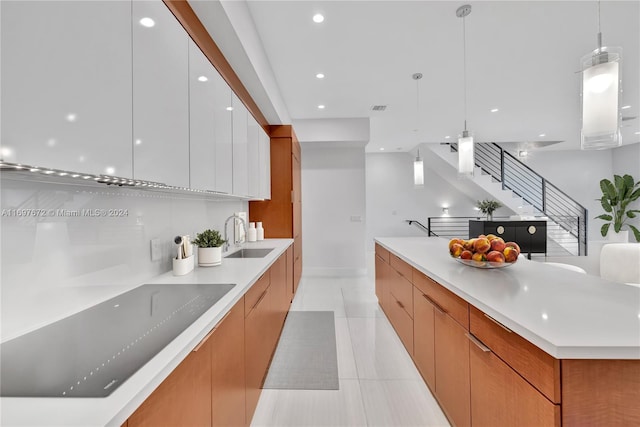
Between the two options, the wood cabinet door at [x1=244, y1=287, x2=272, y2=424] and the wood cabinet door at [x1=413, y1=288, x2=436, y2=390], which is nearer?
the wood cabinet door at [x1=244, y1=287, x2=272, y2=424]

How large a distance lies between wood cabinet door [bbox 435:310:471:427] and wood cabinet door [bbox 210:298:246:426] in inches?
43.5

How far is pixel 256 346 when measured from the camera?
5.73 feet

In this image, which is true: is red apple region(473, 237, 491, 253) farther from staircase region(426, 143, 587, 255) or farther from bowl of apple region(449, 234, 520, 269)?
staircase region(426, 143, 587, 255)

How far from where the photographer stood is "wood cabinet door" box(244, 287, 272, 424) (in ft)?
5.09

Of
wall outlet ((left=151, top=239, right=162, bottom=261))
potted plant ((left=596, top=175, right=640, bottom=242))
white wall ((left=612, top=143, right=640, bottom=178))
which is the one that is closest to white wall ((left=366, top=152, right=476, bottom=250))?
potted plant ((left=596, top=175, right=640, bottom=242))

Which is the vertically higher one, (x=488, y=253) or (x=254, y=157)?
(x=254, y=157)

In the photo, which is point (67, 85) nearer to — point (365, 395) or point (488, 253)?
point (488, 253)

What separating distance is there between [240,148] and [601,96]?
2.43 m

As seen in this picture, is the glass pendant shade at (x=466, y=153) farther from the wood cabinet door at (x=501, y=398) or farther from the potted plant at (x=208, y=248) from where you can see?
the potted plant at (x=208, y=248)

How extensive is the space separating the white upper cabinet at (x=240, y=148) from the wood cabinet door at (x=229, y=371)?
50.4 inches

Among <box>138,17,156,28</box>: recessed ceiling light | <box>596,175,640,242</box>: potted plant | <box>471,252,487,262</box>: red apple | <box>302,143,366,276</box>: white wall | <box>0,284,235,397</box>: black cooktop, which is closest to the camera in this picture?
<box>0,284,235,397</box>: black cooktop

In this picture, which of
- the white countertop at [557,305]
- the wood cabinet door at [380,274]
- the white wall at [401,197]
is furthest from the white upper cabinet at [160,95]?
the white wall at [401,197]

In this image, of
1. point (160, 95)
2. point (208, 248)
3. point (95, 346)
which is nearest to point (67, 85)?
point (160, 95)

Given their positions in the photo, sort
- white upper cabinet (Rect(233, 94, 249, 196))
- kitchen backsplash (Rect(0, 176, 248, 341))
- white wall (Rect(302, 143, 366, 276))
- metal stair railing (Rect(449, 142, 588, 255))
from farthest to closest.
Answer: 1. metal stair railing (Rect(449, 142, 588, 255))
2. white wall (Rect(302, 143, 366, 276))
3. white upper cabinet (Rect(233, 94, 249, 196))
4. kitchen backsplash (Rect(0, 176, 248, 341))
